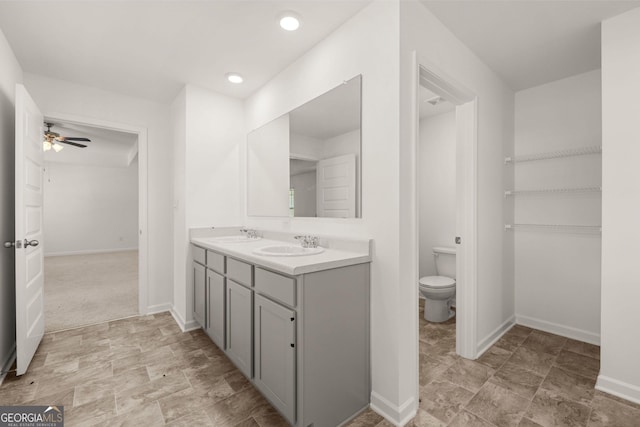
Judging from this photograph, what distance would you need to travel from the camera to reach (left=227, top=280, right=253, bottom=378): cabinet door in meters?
1.77

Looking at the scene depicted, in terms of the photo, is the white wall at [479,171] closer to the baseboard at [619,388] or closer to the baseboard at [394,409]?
the baseboard at [394,409]

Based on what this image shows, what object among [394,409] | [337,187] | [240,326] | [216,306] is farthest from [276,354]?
[337,187]

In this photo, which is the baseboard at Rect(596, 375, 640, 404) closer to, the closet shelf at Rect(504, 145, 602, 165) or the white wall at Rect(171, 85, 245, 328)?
the closet shelf at Rect(504, 145, 602, 165)

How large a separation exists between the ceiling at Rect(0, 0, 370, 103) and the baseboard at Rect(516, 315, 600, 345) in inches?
123

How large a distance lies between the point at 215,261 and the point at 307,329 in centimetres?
117

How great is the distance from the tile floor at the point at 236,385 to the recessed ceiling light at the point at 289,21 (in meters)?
2.39

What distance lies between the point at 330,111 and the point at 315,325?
1397 millimetres

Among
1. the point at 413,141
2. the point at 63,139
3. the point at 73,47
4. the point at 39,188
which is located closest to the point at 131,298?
the point at 39,188

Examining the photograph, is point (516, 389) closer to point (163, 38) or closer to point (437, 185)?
point (437, 185)

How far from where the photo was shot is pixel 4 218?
2.09 metres

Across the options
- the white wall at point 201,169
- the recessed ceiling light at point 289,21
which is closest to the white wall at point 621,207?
the recessed ceiling light at point 289,21

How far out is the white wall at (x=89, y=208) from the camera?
23.5ft

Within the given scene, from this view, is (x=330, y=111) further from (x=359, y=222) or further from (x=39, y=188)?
(x=39, y=188)

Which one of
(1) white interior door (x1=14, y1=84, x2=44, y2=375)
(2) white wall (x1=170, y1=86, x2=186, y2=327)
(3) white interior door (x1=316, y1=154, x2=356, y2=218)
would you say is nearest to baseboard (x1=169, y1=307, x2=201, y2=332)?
(2) white wall (x1=170, y1=86, x2=186, y2=327)
